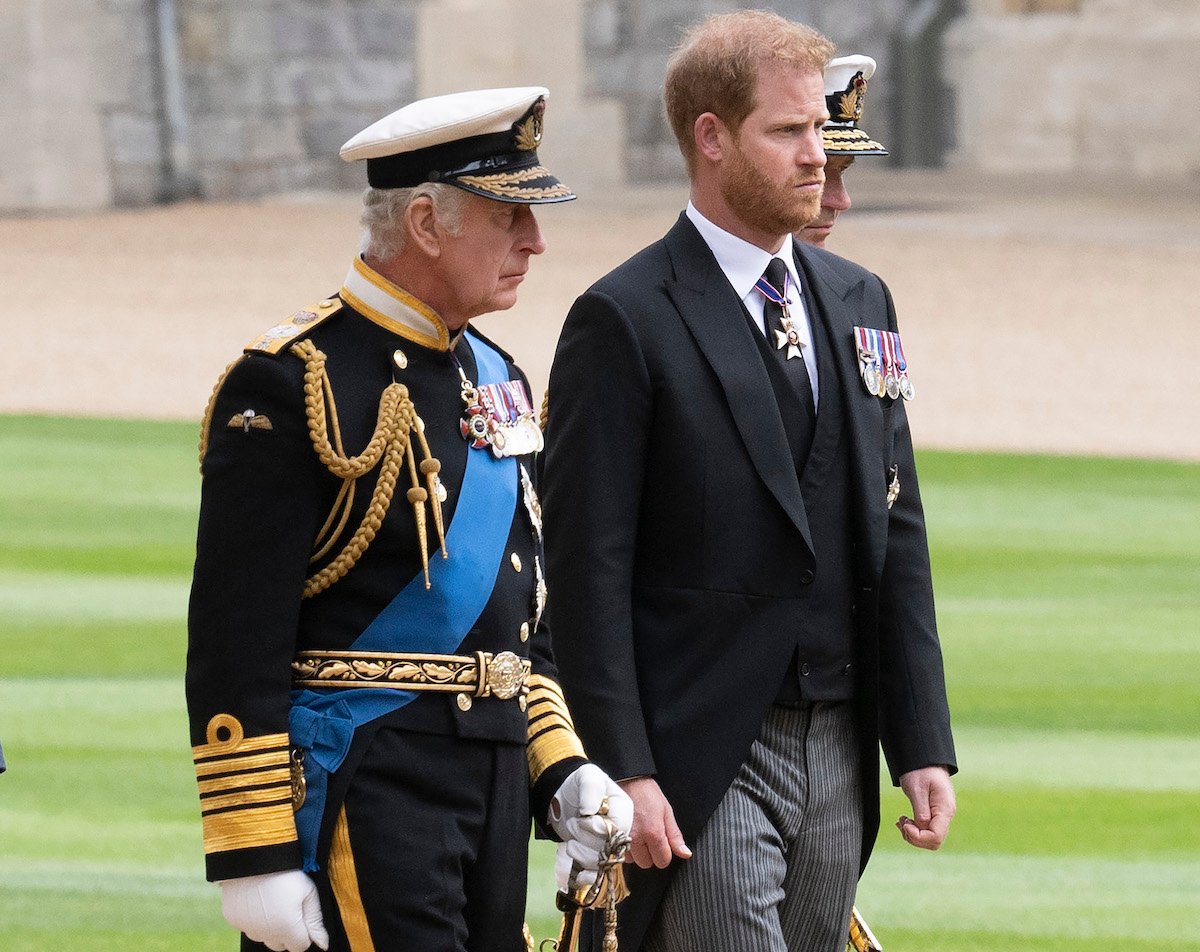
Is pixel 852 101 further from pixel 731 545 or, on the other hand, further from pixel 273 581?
pixel 273 581

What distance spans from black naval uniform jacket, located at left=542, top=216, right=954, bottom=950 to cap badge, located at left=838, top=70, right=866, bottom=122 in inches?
23.3

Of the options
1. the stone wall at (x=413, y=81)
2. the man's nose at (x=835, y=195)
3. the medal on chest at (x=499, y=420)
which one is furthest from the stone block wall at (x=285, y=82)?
the medal on chest at (x=499, y=420)

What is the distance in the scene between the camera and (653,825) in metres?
3.10

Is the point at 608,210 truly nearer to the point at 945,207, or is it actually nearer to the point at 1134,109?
the point at 945,207

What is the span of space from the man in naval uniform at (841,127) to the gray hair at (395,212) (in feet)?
3.06

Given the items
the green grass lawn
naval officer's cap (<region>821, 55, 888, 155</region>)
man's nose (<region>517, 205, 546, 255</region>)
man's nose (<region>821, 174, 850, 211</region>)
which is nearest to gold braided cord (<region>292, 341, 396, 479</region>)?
man's nose (<region>517, 205, 546, 255</region>)

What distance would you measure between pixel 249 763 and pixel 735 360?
0.90 m

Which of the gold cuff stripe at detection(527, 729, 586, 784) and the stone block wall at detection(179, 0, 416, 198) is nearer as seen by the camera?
the gold cuff stripe at detection(527, 729, 586, 784)

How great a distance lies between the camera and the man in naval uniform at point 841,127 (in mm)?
3643

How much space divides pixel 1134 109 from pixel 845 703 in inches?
744

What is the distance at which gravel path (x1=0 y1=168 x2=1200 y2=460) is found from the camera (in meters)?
12.0

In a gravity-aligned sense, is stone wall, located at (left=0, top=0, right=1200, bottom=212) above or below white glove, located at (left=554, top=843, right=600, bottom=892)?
below

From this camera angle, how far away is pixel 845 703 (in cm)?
328

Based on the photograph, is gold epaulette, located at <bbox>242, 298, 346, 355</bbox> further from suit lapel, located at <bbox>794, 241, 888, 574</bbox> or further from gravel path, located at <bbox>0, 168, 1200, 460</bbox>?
gravel path, located at <bbox>0, 168, 1200, 460</bbox>
